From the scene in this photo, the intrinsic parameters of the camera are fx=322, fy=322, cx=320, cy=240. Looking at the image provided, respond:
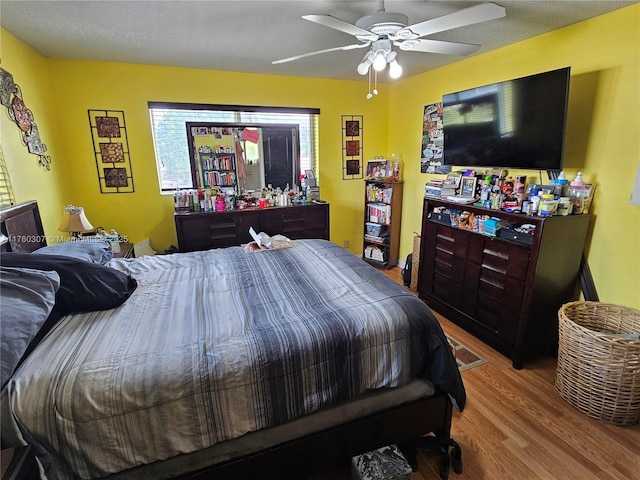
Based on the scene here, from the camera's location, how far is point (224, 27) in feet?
7.23

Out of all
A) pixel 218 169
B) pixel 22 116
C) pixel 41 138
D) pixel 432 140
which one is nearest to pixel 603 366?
pixel 432 140

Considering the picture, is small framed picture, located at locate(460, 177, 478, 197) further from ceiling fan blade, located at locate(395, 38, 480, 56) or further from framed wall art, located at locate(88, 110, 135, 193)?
framed wall art, located at locate(88, 110, 135, 193)

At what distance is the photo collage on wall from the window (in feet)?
4.59

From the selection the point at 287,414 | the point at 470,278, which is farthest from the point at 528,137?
the point at 287,414

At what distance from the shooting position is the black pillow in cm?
144

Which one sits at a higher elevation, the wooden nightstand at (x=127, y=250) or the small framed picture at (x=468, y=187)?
the small framed picture at (x=468, y=187)

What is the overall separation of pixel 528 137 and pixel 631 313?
1290 mm

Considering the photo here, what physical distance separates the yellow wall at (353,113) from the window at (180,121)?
0.08m

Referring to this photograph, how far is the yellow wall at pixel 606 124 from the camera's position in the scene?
1999mm

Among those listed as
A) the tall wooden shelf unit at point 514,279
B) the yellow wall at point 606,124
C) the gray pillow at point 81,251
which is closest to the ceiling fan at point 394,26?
the yellow wall at point 606,124

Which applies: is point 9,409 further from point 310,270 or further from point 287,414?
point 310,270

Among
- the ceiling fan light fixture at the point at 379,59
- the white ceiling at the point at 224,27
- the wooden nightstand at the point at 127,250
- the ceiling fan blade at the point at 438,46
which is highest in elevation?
the white ceiling at the point at 224,27

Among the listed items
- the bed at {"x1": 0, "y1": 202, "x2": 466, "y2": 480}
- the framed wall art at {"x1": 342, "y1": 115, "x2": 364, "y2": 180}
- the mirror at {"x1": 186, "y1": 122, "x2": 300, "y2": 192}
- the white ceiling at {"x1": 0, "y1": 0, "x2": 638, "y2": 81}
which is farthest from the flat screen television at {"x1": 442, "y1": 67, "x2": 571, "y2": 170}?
the mirror at {"x1": 186, "y1": 122, "x2": 300, "y2": 192}

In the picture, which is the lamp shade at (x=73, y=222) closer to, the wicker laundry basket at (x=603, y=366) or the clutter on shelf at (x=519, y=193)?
the clutter on shelf at (x=519, y=193)
